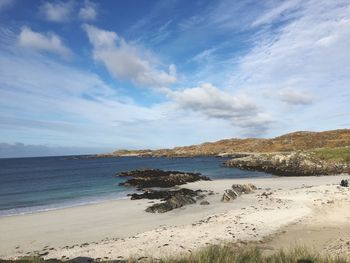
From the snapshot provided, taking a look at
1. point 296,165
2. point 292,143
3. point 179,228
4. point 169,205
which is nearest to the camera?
point 179,228

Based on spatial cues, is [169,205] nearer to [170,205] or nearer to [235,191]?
[170,205]

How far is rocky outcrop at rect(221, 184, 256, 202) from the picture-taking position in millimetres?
28772

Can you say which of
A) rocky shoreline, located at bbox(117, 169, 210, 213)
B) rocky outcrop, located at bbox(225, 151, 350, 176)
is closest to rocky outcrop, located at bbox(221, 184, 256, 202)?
rocky shoreline, located at bbox(117, 169, 210, 213)

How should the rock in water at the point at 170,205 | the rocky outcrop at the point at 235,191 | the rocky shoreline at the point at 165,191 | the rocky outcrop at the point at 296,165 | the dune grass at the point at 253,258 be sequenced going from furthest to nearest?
the rocky outcrop at the point at 296,165 < the rocky outcrop at the point at 235,191 < the rocky shoreline at the point at 165,191 < the rock in water at the point at 170,205 < the dune grass at the point at 253,258

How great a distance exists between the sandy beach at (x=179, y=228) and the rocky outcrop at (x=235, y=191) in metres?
1.17

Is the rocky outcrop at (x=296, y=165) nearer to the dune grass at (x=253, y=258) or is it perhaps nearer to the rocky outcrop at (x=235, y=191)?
the rocky outcrop at (x=235, y=191)

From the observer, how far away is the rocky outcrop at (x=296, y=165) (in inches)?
2068

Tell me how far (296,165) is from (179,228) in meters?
46.9

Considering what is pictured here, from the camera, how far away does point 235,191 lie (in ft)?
102

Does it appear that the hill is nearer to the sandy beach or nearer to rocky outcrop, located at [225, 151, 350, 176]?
rocky outcrop, located at [225, 151, 350, 176]

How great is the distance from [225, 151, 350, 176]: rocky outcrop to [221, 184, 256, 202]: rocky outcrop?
23.1 meters

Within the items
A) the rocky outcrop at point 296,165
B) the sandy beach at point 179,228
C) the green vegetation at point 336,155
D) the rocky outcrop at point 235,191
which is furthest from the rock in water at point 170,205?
the green vegetation at point 336,155

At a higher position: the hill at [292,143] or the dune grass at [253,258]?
the hill at [292,143]

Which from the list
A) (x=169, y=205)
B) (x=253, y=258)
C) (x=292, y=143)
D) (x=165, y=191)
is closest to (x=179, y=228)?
(x=169, y=205)
